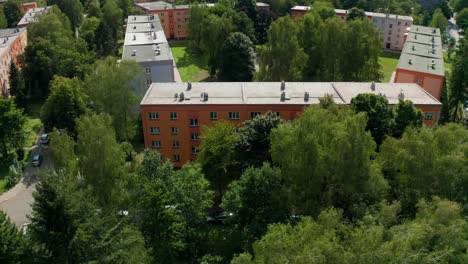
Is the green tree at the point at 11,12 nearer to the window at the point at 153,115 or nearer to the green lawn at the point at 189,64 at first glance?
the green lawn at the point at 189,64

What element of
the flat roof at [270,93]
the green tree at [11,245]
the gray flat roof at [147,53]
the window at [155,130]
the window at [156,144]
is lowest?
the window at [156,144]

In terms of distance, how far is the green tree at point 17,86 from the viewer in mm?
67375

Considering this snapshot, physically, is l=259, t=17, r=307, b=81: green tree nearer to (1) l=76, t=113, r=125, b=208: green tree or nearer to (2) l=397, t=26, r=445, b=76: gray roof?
(2) l=397, t=26, r=445, b=76: gray roof

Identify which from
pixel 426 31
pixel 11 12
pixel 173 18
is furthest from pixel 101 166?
pixel 11 12

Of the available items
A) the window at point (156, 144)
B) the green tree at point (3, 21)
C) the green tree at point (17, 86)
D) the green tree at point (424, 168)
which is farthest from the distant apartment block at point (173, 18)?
the green tree at point (424, 168)

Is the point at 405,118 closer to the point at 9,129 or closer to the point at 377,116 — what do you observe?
the point at 377,116

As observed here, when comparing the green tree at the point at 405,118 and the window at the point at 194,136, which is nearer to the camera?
the green tree at the point at 405,118

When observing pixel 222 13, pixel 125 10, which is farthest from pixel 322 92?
pixel 125 10

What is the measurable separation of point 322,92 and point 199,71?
3873 centimetres

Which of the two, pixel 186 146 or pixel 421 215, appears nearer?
pixel 421 215

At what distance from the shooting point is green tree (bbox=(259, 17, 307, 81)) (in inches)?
2539

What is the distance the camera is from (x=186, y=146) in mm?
50531

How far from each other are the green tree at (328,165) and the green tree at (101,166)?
13113 mm

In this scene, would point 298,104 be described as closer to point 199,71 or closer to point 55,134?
point 55,134
